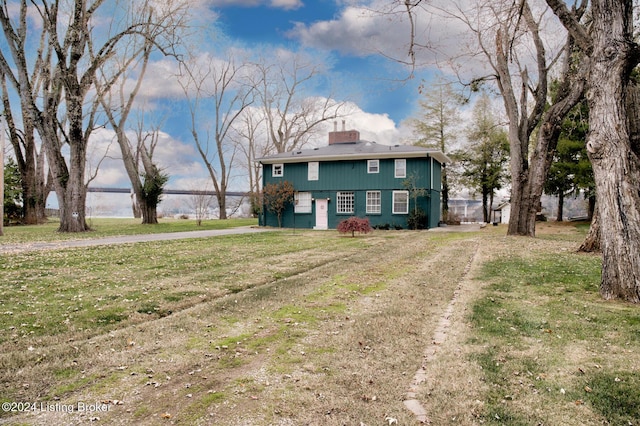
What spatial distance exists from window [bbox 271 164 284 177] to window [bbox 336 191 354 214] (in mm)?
4921

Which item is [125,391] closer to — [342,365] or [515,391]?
[342,365]

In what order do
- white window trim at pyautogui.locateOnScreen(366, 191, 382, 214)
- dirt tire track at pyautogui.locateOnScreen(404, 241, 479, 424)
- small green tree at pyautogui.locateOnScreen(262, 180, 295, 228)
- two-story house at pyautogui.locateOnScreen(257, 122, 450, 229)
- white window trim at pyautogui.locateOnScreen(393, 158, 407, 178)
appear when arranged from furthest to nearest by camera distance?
1. small green tree at pyautogui.locateOnScreen(262, 180, 295, 228)
2. white window trim at pyautogui.locateOnScreen(366, 191, 382, 214)
3. white window trim at pyautogui.locateOnScreen(393, 158, 407, 178)
4. two-story house at pyautogui.locateOnScreen(257, 122, 450, 229)
5. dirt tire track at pyautogui.locateOnScreen(404, 241, 479, 424)

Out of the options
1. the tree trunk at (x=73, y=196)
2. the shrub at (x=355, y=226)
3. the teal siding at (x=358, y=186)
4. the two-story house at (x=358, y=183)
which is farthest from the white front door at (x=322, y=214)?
the tree trunk at (x=73, y=196)

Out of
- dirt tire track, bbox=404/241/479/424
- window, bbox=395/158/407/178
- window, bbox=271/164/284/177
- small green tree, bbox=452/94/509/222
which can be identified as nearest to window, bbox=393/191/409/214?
window, bbox=395/158/407/178

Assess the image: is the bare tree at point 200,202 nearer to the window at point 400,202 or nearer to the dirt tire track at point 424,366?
the window at point 400,202

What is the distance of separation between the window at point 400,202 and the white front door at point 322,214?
16.1 ft

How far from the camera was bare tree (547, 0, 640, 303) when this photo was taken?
634 cm

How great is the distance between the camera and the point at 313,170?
Result: 96.4 ft

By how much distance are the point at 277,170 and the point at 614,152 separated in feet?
83.7

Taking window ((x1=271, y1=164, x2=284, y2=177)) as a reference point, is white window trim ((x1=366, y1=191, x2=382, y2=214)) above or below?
below

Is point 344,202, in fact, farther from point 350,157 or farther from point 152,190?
point 152,190

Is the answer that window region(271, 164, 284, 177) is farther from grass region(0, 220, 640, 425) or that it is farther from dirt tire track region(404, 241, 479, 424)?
dirt tire track region(404, 241, 479, 424)

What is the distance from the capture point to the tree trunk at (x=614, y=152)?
6.34 m

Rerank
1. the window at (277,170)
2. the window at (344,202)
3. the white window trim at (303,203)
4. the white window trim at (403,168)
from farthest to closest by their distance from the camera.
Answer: the window at (277,170), the white window trim at (303,203), the window at (344,202), the white window trim at (403,168)
